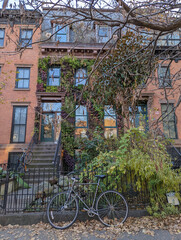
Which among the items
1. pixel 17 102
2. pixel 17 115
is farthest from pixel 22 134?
pixel 17 102

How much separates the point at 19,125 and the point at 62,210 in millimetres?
8841

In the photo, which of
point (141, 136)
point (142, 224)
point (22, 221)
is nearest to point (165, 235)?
point (142, 224)

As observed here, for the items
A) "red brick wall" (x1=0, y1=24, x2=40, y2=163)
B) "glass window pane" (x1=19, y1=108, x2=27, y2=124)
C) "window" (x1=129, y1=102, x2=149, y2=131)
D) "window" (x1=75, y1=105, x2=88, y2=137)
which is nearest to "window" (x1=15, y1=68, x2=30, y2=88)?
"red brick wall" (x1=0, y1=24, x2=40, y2=163)

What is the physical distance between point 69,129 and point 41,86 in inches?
146

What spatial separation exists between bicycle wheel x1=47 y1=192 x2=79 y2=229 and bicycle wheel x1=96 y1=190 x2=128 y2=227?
0.61 meters

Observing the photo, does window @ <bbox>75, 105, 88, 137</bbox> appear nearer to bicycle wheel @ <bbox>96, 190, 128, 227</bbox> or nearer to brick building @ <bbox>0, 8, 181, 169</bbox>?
brick building @ <bbox>0, 8, 181, 169</bbox>

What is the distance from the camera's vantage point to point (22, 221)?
412 centimetres

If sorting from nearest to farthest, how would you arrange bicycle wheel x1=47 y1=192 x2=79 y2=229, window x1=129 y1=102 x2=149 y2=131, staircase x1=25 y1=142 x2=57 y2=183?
1. bicycle wheel x1=47 y1=192 x2=79 y2=229
2. window x1=129 y1=102 x2=149 y2=131
3. staircase x1=25 y1=142 x2=57 y2=183

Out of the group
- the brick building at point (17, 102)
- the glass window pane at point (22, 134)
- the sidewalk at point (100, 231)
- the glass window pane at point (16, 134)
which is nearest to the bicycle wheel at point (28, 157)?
the brick building at point (17, 102)

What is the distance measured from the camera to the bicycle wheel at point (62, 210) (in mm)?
4023

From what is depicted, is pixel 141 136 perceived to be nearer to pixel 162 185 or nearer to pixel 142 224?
pixel 162 185

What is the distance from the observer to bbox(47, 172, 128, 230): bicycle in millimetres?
4043

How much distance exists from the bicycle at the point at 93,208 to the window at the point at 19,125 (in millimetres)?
8243

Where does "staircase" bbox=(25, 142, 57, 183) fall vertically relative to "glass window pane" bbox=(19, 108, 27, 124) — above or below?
below
